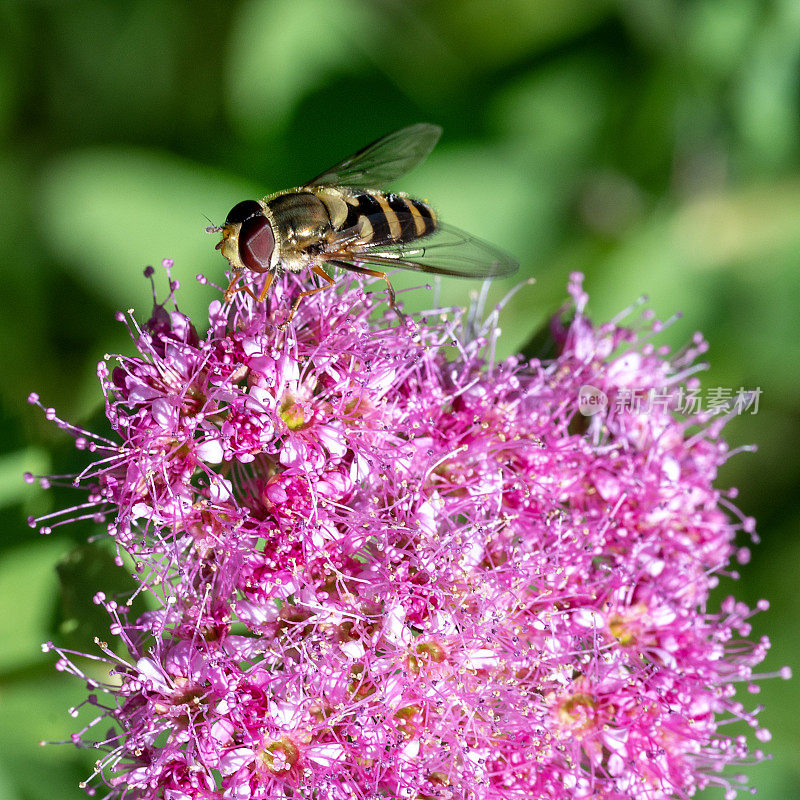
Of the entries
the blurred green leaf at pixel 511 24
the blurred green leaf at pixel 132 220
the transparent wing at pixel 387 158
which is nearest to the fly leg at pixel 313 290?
the transparent wing at pixel 387 158

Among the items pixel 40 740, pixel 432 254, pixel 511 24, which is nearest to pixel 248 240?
pixel 432 254

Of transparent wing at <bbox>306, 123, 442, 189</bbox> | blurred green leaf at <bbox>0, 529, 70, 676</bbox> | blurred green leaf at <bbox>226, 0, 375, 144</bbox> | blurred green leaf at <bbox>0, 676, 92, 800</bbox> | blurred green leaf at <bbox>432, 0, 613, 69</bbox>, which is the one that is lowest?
blurred green leaf at <bbox>0, 676, 92, 800</bbox>

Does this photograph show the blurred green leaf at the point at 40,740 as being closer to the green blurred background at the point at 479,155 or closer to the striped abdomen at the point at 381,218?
the green blurred background at the point at 479,155

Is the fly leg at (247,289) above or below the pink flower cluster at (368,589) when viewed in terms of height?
above

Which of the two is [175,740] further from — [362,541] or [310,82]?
[310,82]

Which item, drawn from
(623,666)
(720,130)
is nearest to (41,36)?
(720,130)

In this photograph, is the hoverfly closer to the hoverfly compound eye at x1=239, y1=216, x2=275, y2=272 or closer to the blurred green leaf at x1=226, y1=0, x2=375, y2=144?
the hoverfly compound eye at x1=239, y1=216, x2=275, y2=272

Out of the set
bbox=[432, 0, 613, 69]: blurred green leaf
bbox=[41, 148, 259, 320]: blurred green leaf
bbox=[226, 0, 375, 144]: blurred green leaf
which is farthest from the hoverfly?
bbox=[432, 0, 613, 69]: blurred green leaf
